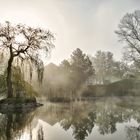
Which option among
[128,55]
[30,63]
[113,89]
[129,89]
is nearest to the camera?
[30,63]

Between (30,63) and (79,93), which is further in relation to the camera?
(79,93)

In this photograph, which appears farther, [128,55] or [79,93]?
[79,93]

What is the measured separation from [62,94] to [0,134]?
4451cm

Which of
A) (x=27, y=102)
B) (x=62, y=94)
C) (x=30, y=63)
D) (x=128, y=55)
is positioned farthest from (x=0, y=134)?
(x=62, y=94)

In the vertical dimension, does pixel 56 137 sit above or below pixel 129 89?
below

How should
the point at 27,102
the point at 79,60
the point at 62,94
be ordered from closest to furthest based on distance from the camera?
1. the point at 27,102
2. the point at 62,94
3. the point at 79,60

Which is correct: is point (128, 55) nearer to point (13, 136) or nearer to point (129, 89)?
point (129, 89)

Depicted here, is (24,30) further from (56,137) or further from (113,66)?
(113,66)

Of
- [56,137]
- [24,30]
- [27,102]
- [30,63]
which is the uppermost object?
[24,30]

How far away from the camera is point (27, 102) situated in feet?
92.5

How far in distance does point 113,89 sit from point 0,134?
53048 mm

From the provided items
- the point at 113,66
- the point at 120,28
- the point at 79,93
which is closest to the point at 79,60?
the point at 79,93

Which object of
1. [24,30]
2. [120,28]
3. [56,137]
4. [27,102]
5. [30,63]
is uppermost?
[120,28]

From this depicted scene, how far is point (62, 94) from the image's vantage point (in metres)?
55.3
